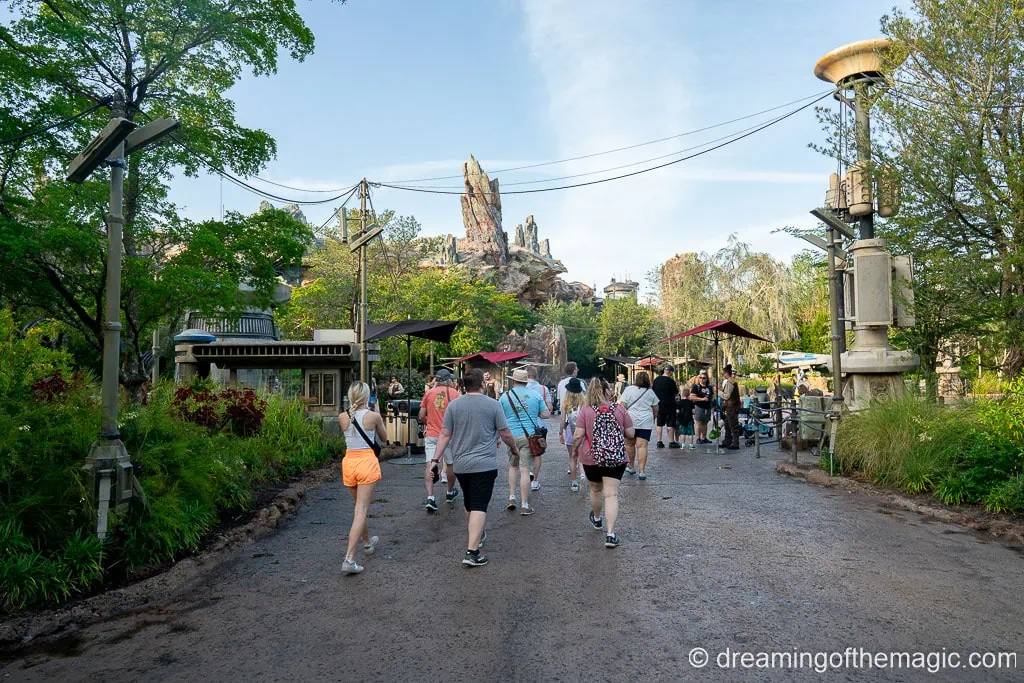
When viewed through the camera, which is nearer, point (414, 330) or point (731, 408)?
point (414, 330)

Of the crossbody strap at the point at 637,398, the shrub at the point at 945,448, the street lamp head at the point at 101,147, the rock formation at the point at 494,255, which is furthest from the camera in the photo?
the rock formation at the point at 494,255

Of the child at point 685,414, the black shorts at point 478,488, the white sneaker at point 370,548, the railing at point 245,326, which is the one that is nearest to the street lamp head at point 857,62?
the child at point 685,414

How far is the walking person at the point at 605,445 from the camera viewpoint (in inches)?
283

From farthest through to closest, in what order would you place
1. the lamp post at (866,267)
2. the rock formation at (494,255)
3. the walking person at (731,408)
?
the rock formation at (494,255) < the walking person at (731,408) < the lamp post at (866,267)

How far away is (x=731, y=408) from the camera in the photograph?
16.2 metres

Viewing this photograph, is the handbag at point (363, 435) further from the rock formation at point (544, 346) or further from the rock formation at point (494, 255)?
the rock formation at point (494, 255)

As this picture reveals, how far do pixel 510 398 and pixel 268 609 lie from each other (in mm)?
4447

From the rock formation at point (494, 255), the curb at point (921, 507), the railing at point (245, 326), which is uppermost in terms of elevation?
the rock formation at point (494, 255)

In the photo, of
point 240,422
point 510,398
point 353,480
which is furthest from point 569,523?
point 240,422

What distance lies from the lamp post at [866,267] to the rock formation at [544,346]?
42802mm

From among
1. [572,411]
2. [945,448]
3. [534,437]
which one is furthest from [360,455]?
[945,448]

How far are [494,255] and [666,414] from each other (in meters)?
65.1

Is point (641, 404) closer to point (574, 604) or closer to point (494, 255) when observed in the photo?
point (574, 604)

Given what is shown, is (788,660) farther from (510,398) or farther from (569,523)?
(510,398)
